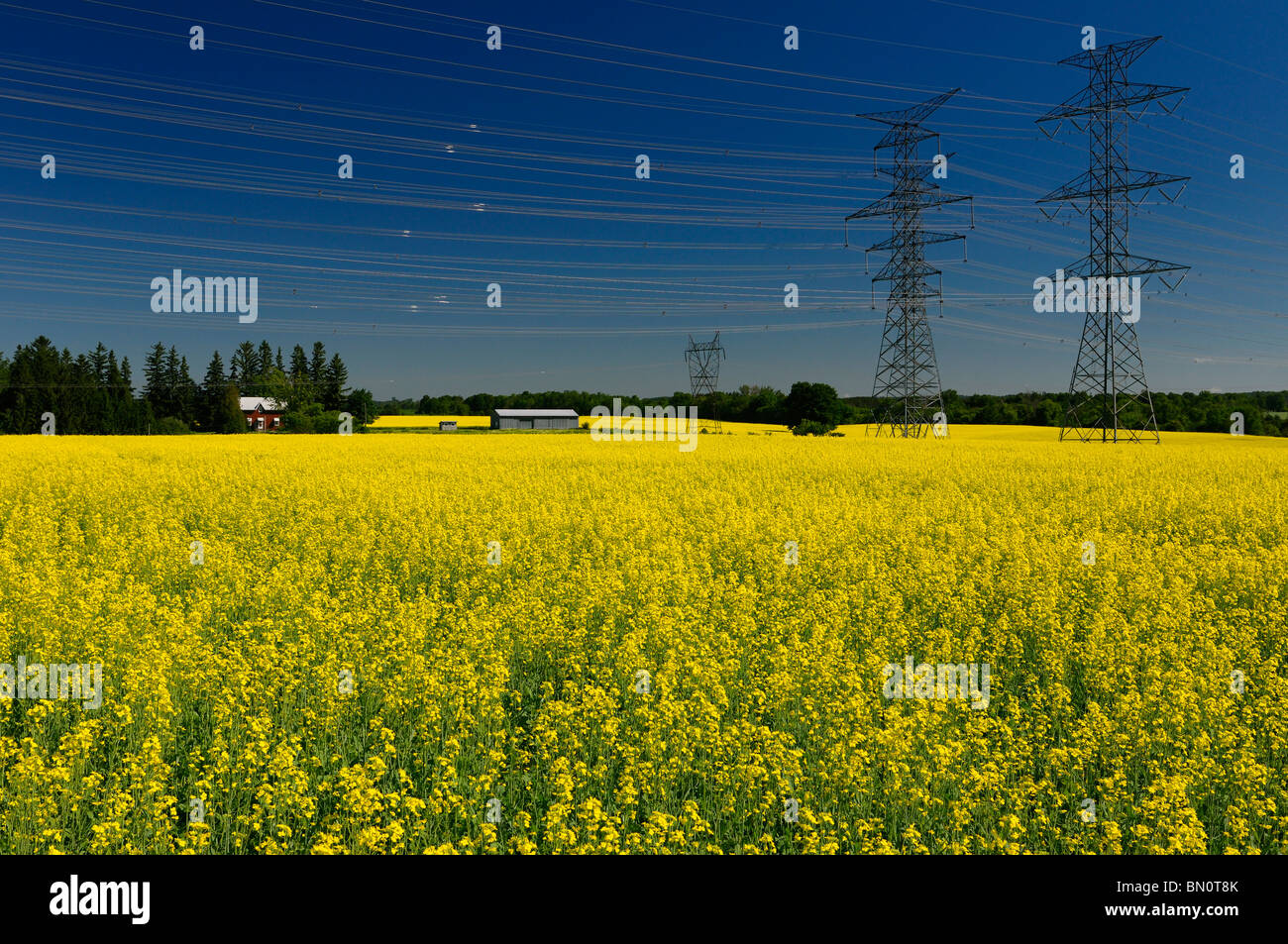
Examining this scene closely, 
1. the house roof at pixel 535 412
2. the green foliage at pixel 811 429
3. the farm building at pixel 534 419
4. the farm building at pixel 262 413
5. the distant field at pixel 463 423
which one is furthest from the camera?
the farm building at pixel 262 413

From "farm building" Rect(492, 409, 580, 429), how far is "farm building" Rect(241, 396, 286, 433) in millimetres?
33863

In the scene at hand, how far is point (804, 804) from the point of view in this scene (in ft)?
17.4

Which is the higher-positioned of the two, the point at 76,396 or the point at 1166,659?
the point at 76,396

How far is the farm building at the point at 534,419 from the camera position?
336 feet

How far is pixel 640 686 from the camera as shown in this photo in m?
7.06

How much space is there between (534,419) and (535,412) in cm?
355

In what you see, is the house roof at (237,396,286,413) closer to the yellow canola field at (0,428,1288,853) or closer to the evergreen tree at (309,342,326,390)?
the evergreen tree at (309,342,326,390)

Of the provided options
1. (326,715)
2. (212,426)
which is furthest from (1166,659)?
(212,426)

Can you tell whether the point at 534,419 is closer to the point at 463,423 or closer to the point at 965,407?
the point at 463,423

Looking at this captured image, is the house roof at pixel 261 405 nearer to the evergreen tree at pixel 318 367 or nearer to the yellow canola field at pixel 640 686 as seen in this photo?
the evergreen tree at pixel 318 367

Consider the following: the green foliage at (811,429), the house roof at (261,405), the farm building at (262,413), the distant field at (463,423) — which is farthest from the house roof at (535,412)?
the green foliage at (811,429)

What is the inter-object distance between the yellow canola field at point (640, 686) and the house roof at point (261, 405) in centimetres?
10612
